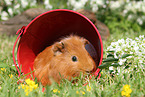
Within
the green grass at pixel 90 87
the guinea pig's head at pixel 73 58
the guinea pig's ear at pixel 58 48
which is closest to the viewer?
the green grass at pixel 90 87

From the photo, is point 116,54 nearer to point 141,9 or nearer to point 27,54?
point 27,54

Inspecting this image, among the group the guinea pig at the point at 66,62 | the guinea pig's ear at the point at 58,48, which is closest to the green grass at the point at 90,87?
the guinea pig at the point at 66,62

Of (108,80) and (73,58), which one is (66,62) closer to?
(73,58)

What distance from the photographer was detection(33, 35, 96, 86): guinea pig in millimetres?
2198

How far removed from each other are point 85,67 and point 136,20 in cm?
377

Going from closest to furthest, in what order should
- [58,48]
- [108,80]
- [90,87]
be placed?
[90,87], [108,80], [58,48]

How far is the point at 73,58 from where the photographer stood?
2.26 metres

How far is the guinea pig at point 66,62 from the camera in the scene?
86.5 inches

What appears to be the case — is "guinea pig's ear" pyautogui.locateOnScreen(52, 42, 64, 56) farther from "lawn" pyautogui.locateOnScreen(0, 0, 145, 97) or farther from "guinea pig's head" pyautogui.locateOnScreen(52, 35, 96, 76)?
"lawn" pyautogui.locateOnScreen(0, 0, 145, 97)

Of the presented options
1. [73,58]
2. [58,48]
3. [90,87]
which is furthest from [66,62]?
[90,87]

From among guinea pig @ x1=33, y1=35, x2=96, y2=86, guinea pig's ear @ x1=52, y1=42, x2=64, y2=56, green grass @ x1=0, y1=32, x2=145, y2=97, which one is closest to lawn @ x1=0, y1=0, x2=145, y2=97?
green grass @ x1=0, y1=32, x2=145, y2=97

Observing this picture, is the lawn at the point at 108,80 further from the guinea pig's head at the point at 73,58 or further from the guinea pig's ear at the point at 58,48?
the guinea pig's ear at the point at 58,48

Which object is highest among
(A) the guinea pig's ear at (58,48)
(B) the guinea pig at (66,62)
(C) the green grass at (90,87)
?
(A) the guinea pig's ear at (58,48)

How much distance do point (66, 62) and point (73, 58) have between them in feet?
0.34
